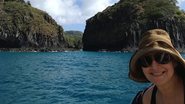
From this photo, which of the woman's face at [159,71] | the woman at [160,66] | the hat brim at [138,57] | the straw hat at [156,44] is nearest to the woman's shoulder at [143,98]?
the woman at [160,66]

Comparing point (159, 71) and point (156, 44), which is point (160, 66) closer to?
point (159, 71)

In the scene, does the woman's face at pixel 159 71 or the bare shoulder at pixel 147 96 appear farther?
the bare shoulder at pixel 147 96

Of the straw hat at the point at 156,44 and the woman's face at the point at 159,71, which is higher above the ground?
the straw hat at the point at 156,44

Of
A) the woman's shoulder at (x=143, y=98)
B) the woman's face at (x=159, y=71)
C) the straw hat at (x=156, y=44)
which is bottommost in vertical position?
the woman's shoulder at (x=143, y=98)

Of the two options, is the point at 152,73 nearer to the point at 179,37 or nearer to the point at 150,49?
the point at 150,49

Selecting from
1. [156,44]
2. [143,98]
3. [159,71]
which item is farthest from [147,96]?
[156,44]

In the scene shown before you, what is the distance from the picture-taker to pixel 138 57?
3.48m

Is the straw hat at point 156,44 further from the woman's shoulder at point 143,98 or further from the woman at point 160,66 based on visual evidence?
the woman's shoulder at point 143,98

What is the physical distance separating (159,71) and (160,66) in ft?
0.13

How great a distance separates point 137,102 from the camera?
11.8ft

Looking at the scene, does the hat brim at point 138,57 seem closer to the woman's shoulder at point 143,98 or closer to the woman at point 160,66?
the woman at point 160,66

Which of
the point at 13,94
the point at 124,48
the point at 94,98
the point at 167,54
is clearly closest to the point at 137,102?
the point at 167,54

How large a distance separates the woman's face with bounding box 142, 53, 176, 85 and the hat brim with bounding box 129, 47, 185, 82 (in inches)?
3.5

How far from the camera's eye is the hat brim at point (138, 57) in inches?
130
